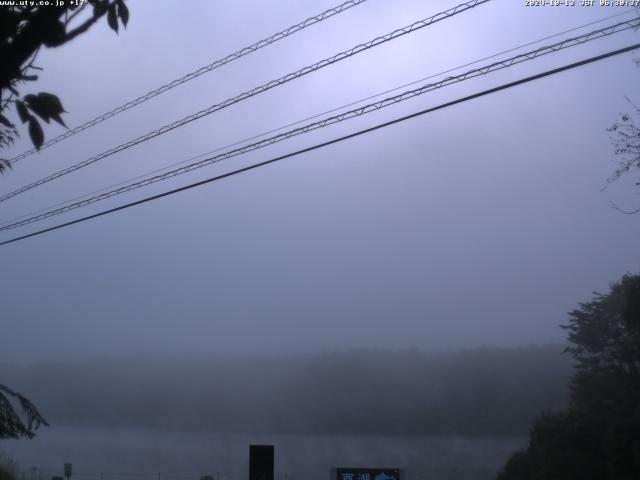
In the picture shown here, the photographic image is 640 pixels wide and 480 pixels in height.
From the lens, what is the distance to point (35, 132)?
417 centimetres

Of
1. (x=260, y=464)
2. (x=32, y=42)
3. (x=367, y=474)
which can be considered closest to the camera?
(x=32, y=42)

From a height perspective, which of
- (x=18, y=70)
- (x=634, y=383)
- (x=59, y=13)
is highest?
(x=634, y=383)

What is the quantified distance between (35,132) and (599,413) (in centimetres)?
2900

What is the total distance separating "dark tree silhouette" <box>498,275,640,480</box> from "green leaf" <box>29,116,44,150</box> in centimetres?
2586

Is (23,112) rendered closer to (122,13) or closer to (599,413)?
(122,13)

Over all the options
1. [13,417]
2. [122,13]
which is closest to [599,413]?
[13,417]

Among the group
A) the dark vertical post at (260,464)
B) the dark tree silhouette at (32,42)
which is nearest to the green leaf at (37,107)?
the dark tree silhouette at (32,42)

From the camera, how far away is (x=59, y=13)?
399 centimetres

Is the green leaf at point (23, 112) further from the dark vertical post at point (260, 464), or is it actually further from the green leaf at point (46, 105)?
the dark vertical post at point (260, 464)

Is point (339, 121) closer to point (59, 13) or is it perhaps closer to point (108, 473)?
point (59, 13)

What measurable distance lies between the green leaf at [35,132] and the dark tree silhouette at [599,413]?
1018 inches

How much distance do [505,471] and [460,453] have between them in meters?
8.50

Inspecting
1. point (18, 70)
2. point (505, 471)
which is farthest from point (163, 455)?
point (18, 70)

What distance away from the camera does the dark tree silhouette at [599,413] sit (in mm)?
26766
